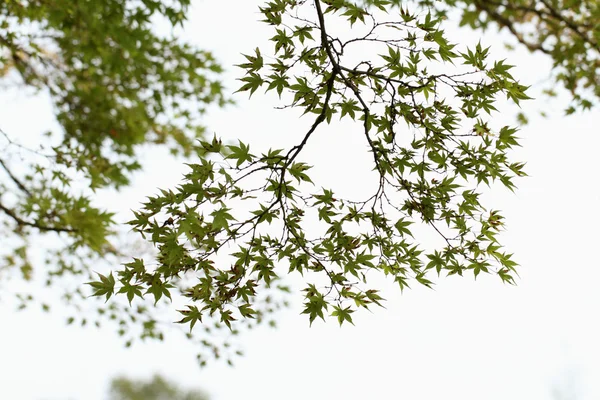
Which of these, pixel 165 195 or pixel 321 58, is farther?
pixel 321 58

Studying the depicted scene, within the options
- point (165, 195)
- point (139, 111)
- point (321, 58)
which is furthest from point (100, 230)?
point (139, 111)

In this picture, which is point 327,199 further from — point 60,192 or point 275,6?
point 60,192

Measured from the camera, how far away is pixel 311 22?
2.08 metres

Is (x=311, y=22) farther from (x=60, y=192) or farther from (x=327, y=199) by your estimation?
(x=60, y=192)

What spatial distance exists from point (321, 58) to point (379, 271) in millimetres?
901

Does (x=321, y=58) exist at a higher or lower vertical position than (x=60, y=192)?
lower

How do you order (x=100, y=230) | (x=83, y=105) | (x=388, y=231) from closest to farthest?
(x=388, y=231)
(x=100, y=230)
(x=83, y=105)

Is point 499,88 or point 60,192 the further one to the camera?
point 60,192

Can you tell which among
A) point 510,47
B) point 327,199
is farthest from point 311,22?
point 510,47

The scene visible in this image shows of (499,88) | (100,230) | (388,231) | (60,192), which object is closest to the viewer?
(499,88)

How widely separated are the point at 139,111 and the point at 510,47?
3797mm

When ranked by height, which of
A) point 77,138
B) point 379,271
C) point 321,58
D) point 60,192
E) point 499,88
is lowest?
point 379,271

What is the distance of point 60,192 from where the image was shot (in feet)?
10.5

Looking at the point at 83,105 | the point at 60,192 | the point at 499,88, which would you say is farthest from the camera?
the point at 83,105
